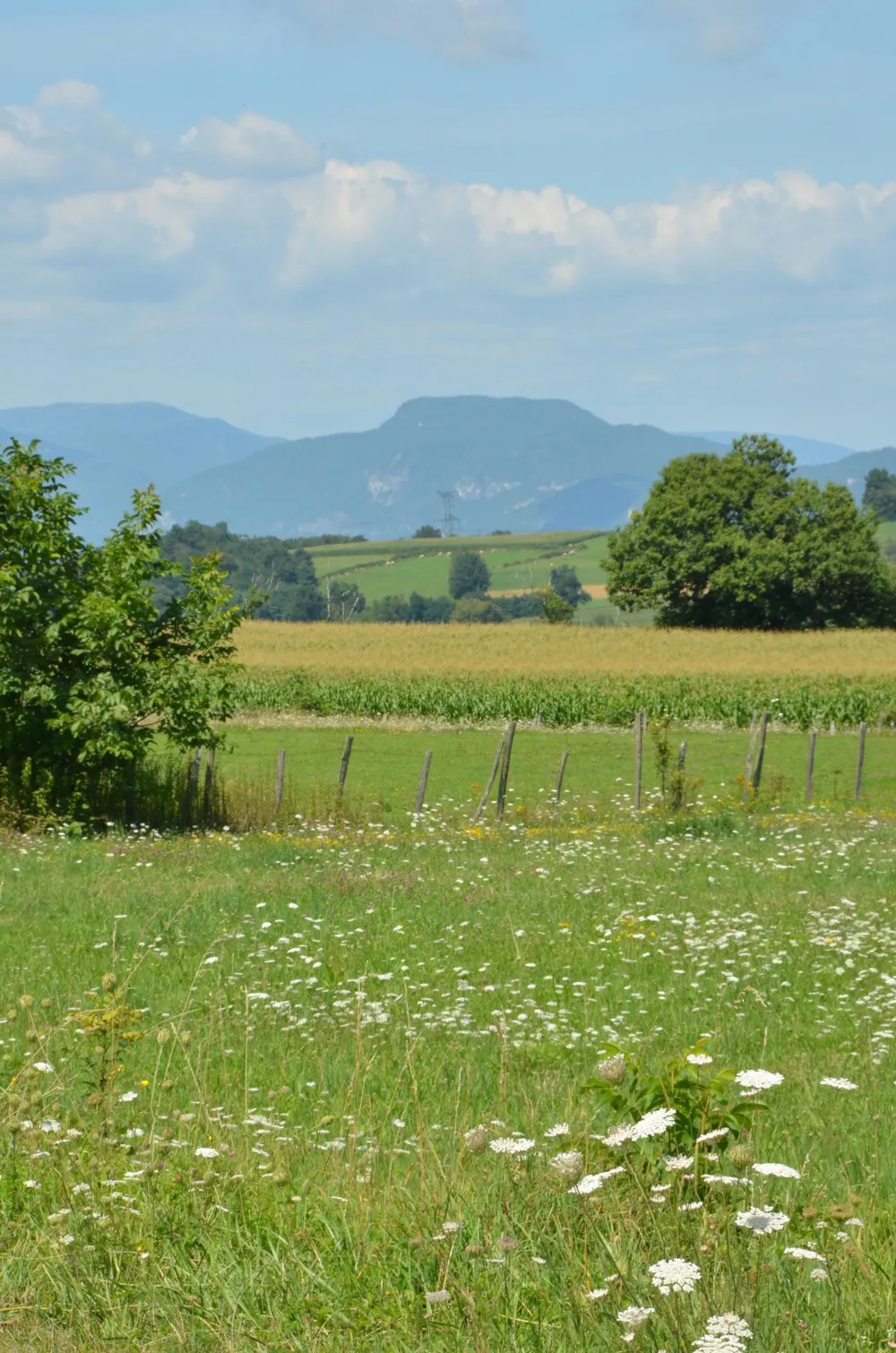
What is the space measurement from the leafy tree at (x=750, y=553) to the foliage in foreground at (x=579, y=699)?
29023 millimetres

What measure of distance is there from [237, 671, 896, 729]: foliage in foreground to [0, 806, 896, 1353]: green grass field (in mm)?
37721

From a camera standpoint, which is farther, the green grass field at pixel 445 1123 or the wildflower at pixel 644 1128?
the wildflower at pixel 644 1128

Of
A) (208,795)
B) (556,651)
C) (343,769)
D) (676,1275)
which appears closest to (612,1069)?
(676,1275)

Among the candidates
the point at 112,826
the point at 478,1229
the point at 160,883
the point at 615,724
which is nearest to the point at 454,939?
the point at 160,883

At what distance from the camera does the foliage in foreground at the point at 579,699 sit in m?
53.5

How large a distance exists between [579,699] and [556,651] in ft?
66.2

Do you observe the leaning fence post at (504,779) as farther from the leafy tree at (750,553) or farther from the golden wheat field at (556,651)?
the leafy tree at (750,553)

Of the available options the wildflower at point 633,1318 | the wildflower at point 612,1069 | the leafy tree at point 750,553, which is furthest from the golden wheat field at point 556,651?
the wildflower at point 633,1318

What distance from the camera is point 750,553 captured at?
88438 millimetres

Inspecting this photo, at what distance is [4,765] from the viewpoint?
25219 mm

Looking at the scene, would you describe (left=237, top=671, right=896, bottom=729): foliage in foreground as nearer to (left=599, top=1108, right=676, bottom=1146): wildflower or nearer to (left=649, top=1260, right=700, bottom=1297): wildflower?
(left=599, top=1108, right=676, bottom=1146): wildflower

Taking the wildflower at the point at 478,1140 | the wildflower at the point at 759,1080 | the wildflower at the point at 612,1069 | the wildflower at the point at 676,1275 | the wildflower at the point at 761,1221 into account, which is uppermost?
the wildflower at the point at 759,1080

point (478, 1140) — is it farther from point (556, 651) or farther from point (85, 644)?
point (556, 651)

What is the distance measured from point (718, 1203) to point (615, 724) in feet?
162
